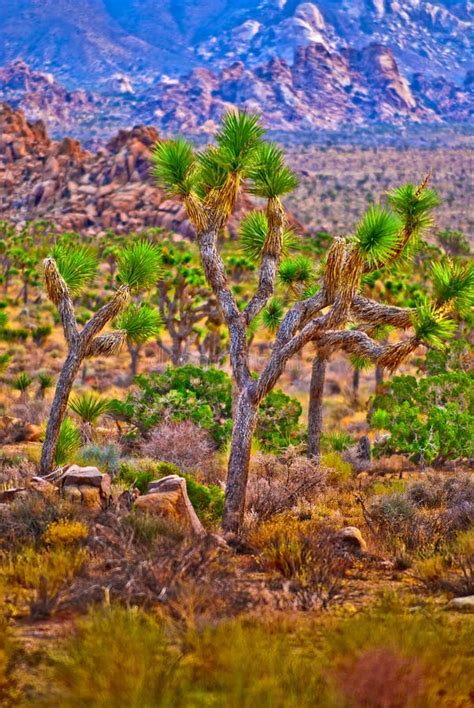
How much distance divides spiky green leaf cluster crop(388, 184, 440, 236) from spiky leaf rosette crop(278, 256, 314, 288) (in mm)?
3114

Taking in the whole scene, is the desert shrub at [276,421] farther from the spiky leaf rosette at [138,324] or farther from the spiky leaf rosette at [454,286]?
the spiky leaf rosette at [454,286]

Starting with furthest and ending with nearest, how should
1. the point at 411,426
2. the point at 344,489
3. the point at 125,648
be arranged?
the point at 411,426 < the point at 344,489 < the point at 125,648

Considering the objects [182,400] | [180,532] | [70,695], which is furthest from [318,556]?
[182,400]

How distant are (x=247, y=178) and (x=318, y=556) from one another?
523 cm

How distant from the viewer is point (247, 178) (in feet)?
32.0

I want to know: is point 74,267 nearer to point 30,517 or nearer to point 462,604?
Answer: point 30,517

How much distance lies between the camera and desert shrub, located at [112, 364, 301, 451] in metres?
14.9

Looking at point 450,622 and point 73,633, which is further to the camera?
point 450,622

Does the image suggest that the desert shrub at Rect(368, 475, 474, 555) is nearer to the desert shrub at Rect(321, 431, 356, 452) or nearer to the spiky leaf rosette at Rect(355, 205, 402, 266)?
the spiky leaf rosette at Rect(355, 205, 402, 266)

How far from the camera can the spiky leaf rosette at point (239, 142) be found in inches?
366

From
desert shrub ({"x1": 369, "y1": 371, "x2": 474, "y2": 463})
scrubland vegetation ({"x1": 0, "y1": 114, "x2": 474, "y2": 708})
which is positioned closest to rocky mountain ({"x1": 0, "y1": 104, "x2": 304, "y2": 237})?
desert shrub ({"x1": 369, "y1": 371, "x2": 474, "y2": 463})

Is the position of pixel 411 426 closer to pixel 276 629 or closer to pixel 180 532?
pixel 180 532

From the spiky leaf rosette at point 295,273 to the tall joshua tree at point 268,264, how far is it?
251 centimetres

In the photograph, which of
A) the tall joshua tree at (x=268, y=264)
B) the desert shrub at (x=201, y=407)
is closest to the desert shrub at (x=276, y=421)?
the desert shrub at (x=201, y=407)
